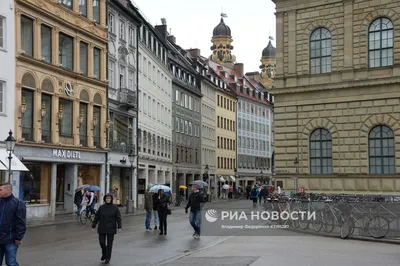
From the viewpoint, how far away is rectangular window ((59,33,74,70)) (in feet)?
142

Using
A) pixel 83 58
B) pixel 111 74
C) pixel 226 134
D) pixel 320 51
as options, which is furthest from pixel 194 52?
pixel 320 51

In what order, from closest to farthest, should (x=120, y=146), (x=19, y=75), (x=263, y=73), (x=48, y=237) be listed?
(x=48, y=237), (x=19, y=75), (x=120, y=146), (x=263, y=73)

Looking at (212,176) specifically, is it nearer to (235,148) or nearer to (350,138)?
(235,148)

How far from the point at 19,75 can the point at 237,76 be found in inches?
3403

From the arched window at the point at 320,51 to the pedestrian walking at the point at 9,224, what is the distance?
1305 inches

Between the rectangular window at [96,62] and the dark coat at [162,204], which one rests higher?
the rectangular window at [96,62]

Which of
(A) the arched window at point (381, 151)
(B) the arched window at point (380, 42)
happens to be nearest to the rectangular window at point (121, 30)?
(B) the arched window at point (380, 42)

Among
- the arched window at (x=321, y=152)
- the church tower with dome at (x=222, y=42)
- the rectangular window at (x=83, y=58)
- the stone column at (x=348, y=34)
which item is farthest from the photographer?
the church tower with dome at (x=222, y=42)

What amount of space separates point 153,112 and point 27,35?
27817mm

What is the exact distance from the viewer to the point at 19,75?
37875 mm

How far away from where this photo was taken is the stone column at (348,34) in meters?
41.6

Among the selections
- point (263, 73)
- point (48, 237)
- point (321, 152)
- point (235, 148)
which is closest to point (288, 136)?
point (321, 152)

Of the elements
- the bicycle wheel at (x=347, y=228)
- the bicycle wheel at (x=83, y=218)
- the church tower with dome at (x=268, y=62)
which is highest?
the church tower with dome at (x=268, y=62)

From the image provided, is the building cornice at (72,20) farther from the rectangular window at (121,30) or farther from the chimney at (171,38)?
the chimney at (171,38)
